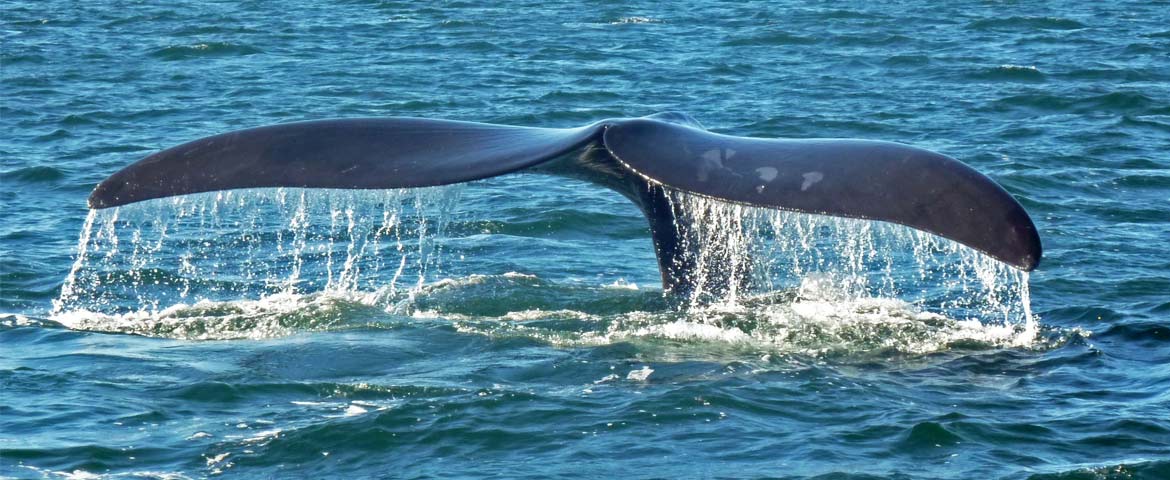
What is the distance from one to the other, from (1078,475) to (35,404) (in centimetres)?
465

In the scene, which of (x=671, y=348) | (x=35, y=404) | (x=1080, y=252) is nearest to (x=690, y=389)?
(x=671, y=348)

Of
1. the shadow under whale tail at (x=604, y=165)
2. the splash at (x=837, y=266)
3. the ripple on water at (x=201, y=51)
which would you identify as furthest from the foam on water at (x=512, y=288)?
the ripple on water at (x=201, y=51)

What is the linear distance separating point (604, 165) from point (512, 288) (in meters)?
2.72

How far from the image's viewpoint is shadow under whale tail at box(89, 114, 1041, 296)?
618 cm

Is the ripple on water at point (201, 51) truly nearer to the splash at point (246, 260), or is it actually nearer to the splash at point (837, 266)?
the splash at point (246, 260)

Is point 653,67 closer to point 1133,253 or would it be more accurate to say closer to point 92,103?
point 92,103

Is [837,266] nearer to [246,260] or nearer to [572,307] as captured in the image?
[572,307]

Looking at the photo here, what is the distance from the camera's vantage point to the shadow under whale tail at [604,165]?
6.18 meters

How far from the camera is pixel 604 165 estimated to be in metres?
7.36

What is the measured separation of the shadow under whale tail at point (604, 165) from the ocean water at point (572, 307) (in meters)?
0.13

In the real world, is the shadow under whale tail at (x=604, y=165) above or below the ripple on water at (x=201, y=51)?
above

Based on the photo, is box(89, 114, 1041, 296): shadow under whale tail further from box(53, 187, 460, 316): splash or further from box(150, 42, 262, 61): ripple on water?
box(150, 42, 262, 61): ripple on water

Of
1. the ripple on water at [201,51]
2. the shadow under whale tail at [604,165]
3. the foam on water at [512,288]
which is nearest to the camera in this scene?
the shadow under whale tail at [604,165]

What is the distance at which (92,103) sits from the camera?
60.6 feet
